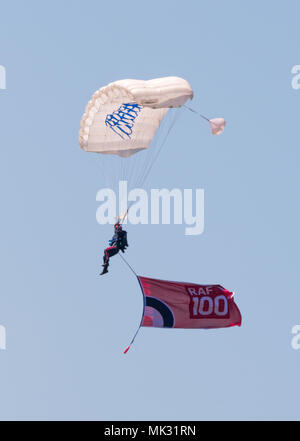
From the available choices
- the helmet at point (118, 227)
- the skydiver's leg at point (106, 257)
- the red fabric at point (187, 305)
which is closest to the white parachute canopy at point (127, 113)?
the helmet at point (118, 227)

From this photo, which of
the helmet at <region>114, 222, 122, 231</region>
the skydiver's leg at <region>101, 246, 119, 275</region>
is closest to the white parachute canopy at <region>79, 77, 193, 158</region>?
the helmet at <region>114, 222, 122, 231</region>

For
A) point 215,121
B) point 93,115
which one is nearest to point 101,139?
point 93,115

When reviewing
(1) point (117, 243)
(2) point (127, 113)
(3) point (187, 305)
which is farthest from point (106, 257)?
(2) point (127, 113)

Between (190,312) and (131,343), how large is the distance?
390 cm

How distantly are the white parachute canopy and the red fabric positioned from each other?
474 centimetres

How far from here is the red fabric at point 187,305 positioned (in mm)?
50906

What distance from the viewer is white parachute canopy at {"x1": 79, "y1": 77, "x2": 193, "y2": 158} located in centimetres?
4709

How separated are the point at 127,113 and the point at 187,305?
6959mm

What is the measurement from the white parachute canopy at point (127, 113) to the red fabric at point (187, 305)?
4.74m

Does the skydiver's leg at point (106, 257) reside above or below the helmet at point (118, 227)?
below

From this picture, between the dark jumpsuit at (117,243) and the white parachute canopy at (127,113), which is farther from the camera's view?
the dark jumpsuit at (117,243)

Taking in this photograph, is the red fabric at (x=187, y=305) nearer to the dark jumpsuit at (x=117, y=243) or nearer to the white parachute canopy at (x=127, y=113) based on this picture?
the dark jumpsuit at (x=117, y=243)

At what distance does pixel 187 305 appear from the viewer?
51.5 metres

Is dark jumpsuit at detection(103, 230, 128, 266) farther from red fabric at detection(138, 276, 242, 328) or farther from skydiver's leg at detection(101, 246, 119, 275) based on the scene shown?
red fabric at detection(138, 276, 242, 328)
